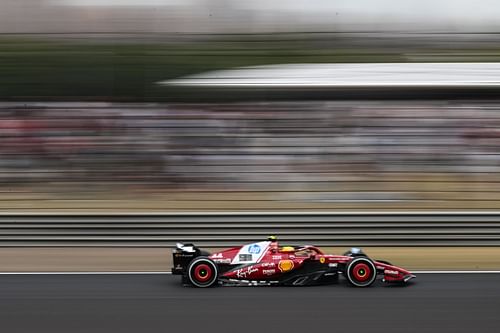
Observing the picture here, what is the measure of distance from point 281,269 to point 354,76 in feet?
28.1

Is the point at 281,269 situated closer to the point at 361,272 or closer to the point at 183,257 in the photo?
the point at 361,272

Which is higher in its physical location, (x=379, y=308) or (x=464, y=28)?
(x=464, y=28)

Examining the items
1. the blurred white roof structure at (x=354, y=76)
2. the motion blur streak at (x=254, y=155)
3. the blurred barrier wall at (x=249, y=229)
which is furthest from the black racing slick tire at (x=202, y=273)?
the blurred white roof structure at (x=354, y=76)

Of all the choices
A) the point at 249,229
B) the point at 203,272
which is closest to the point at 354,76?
the point at 249,229

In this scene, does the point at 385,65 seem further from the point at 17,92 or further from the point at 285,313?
the point at 285,313

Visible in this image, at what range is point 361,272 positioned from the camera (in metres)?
8.44

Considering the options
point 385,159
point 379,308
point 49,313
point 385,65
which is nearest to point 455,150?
point 385,159

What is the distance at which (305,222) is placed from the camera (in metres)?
11.9

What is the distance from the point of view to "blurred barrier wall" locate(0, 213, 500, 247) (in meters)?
11.9

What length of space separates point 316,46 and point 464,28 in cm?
353

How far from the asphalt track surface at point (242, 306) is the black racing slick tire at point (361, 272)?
12cm

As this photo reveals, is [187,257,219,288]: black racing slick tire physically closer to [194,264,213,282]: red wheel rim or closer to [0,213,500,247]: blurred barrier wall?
[194,264,213,282]: red wheel rim

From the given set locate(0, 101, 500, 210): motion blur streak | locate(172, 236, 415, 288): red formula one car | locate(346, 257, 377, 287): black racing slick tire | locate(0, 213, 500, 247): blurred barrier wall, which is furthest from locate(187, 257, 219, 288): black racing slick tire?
locate(0, 101, 500, 210): motion blur streak

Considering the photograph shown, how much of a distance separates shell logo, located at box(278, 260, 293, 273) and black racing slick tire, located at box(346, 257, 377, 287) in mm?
608
